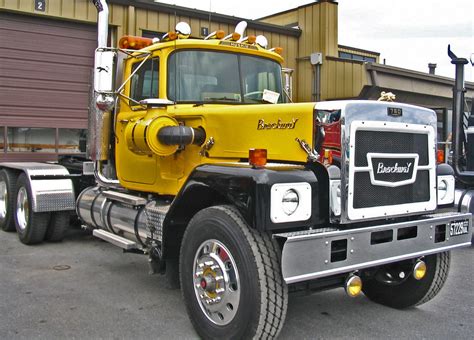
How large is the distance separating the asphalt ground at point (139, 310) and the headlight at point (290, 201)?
1.19 m

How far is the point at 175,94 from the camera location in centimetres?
491

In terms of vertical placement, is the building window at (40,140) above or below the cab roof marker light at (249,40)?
below

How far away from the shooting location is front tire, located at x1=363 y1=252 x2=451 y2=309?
4477 mm

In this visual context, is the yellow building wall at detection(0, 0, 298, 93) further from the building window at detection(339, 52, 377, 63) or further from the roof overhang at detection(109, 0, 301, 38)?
the building window at detection(339, 52, 377, 63)

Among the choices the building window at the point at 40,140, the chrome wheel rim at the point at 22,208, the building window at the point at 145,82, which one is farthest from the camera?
the building window at the point at 40,140

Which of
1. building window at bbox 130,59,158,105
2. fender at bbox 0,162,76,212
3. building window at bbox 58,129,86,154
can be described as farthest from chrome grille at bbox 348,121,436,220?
building window at bbox 58,129,86,154

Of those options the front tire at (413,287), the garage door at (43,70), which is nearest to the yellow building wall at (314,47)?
the garage door at (43,70)

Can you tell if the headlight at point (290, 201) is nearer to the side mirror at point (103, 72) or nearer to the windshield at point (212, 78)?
the windshield at point (212, 78)

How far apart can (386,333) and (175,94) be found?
9.20ft

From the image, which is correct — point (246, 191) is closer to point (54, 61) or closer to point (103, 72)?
point (103, 72)

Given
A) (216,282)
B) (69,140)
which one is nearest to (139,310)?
(216,282)

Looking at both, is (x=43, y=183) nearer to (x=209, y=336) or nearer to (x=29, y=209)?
(x=29, y=209)

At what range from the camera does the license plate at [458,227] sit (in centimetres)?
411

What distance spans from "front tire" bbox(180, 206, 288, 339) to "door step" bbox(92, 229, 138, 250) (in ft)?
3.81
